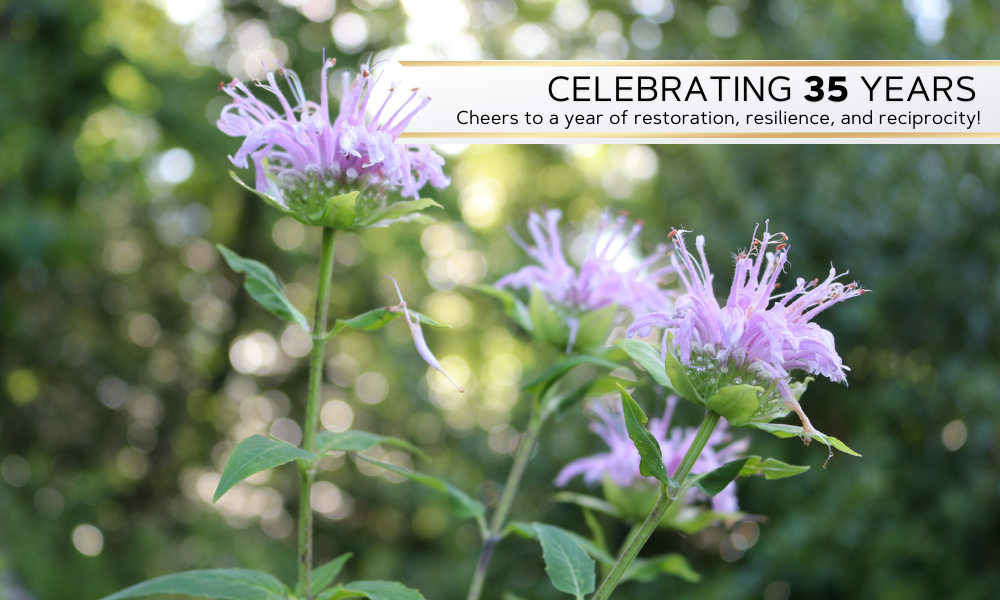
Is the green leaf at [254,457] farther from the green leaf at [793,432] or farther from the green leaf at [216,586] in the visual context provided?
the green leaf at [793,432]

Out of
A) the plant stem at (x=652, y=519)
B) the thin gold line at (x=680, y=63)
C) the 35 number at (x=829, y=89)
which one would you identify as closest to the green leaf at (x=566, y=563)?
the plant stem at (x=652, y=519)

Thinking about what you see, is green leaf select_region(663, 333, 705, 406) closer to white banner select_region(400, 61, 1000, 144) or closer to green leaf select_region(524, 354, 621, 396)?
green leaf select_region(524, 354, 621, 396)

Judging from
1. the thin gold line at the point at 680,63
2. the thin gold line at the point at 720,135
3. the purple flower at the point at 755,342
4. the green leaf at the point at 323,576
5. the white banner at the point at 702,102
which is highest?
the thin gold line at the point at 680,63

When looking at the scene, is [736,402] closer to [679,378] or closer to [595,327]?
[679,378]

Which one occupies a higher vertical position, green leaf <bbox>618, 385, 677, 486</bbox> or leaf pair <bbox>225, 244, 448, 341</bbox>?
leaf pair <bbox>225, 244, 448, 341</bbox>

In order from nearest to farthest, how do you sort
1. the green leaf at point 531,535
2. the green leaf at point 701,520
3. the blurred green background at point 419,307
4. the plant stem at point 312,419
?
the plant stem at point 312,419 < the green leaf at point 531,535 < the green leaf at point 701,520 < the blurred green background at point 419,307

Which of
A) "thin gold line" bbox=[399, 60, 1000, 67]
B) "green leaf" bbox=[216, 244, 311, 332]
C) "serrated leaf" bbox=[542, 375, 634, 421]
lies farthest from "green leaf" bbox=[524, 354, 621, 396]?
"thin gold line" bbox=[399, 60, 1000, 67]

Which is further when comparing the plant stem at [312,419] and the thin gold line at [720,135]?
the thin gold line at [720,135]

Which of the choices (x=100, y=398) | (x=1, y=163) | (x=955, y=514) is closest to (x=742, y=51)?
(x=955, y=514)
